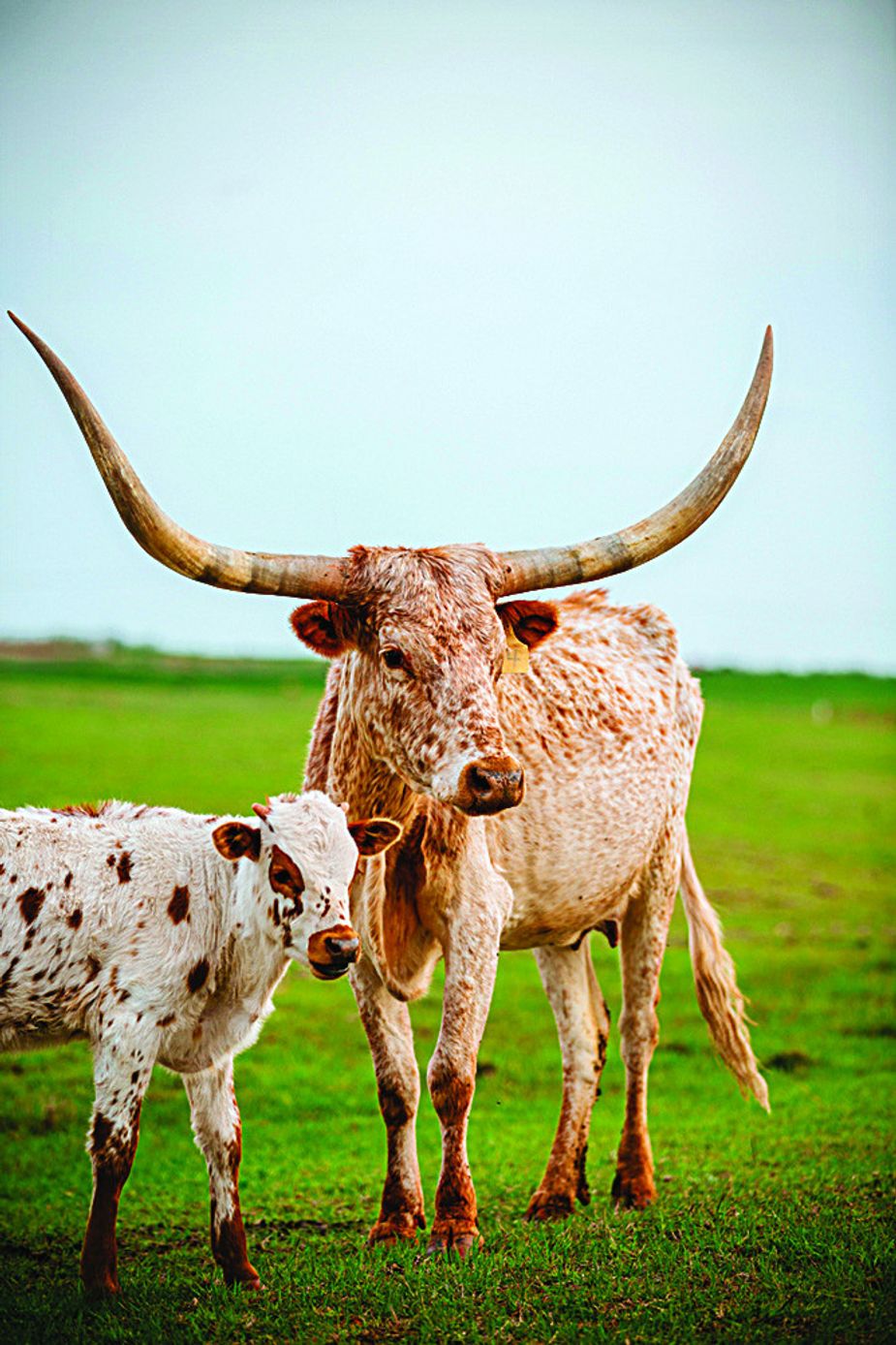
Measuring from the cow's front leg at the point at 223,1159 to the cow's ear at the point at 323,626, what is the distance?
2.00 m

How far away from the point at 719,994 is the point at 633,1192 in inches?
67.9

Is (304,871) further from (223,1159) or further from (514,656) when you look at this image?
(514,656)

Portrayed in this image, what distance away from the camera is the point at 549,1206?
857cm

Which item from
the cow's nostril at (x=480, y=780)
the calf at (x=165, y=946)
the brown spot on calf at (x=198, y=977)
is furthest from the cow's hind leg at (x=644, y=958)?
the brown spot on calf at (x=198, y=977)

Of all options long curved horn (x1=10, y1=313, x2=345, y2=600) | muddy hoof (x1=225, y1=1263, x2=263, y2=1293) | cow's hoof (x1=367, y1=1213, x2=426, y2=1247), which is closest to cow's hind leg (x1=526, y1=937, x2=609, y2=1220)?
cow's hoof (x1=367, y1=1213, x2=426, y2=1247)

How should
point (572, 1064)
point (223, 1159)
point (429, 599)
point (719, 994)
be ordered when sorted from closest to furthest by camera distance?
point (223, 1159) < point (429, 599) < point (572, 1064) < point (719, 994)

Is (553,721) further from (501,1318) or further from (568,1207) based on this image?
(501,1318)

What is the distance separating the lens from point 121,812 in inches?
282

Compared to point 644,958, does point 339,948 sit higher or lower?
higher

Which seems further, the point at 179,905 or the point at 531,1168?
the point at 531,1168

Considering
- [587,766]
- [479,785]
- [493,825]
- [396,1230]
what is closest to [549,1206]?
[396,1230]

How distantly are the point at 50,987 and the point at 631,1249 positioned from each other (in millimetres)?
2960

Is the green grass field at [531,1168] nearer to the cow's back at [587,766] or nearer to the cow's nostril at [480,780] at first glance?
the cow's back at [587,766]

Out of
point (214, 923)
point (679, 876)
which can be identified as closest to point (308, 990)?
point (679, 876)
